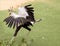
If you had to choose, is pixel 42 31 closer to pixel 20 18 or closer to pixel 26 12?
pixel 26 12

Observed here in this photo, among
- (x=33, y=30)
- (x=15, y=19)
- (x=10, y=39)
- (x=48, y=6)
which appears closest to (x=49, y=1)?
(x=48, y=6)

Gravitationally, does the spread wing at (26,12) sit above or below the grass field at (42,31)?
above

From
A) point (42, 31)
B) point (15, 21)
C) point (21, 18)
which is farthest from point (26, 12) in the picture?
point (42, 31)

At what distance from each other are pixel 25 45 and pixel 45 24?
1782 millimetres

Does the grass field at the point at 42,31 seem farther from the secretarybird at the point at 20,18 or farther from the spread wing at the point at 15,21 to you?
the spread wing at the point at 15,21

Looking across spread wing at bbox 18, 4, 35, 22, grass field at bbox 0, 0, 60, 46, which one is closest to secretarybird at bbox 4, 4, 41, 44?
spread wing at bbox 18, 4, 35, 22

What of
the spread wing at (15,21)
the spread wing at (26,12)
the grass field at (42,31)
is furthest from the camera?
the grass field at (42,31)

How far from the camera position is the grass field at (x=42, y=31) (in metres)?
7.79

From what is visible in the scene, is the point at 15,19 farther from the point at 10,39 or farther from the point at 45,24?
the point at 45,24

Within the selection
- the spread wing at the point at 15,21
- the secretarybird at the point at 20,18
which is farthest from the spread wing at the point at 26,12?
the spread wing at the point at 15,21

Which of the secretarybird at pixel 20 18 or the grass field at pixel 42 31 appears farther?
the grass field at pixel 42 31

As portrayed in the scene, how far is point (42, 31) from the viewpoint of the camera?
8.39m

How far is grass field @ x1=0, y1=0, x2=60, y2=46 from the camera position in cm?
779

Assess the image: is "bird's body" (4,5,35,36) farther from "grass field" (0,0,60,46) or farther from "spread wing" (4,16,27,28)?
"grass field" (0,0,60,46)
